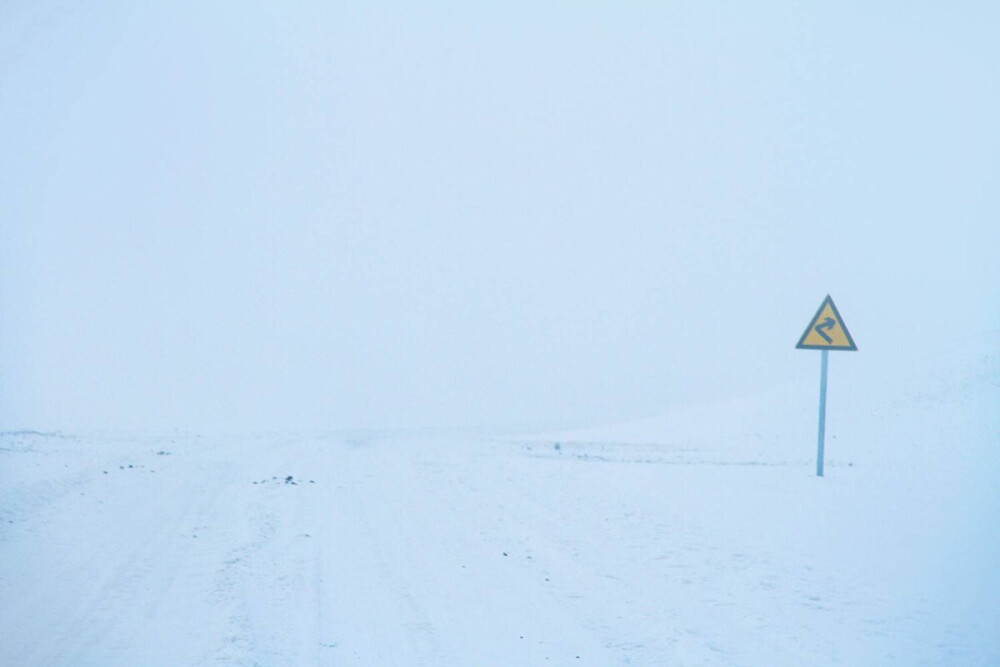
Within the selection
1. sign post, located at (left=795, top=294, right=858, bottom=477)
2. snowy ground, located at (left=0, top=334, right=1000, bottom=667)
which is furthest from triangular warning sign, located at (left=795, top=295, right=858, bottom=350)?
snowy ground, located at (left=0, top=334, right=1000, bottom=667)

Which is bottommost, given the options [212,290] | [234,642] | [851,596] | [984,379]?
[234,642]

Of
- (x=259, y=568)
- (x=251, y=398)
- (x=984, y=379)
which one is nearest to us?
(x=259, y=568)

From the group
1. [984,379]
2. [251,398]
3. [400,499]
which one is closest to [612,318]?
[251,398]

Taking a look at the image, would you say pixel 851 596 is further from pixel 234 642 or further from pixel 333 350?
pixel 333 350

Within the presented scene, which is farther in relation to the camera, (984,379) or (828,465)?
(984,379)

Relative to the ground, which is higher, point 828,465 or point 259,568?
point 828,465

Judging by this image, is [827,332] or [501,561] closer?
[501,561]

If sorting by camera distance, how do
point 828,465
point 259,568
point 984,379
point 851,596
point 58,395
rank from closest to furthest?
point 851,596 < point 259,568 < point 828,465 < point 984,379 < point 58,395

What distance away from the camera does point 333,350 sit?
71.4 m

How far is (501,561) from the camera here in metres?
8.04

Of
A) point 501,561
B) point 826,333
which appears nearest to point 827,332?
point 826,333

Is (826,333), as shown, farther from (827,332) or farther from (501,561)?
(501,561)

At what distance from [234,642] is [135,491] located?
730cm

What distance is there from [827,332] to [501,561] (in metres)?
7.59
